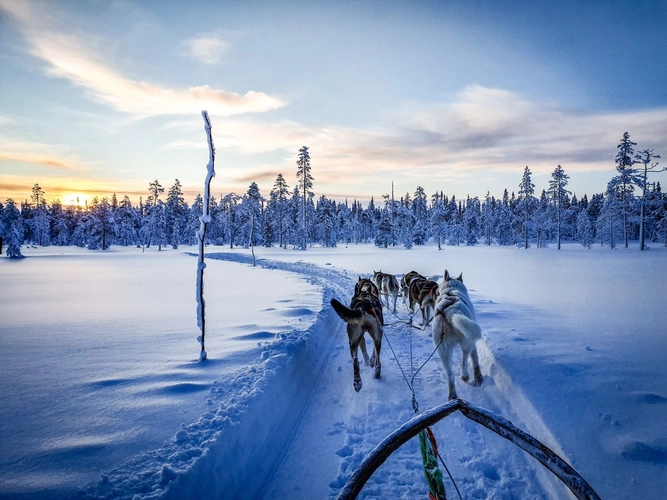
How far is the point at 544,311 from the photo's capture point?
363 inches

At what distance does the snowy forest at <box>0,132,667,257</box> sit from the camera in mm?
43125

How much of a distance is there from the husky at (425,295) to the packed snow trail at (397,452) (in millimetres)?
2255

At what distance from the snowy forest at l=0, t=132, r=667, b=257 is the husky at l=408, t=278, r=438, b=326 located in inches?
922

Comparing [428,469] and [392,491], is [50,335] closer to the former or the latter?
[392,491]

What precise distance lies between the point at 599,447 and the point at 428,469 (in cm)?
236

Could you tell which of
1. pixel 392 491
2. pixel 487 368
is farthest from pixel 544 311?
pixel 392 491

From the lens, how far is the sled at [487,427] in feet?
4.96

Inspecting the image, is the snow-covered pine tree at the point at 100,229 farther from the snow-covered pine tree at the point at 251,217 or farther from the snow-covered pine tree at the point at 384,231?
the snow-covered pine tree at the point at 384,231

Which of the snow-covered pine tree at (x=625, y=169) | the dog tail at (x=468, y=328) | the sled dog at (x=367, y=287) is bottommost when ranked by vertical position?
the sled dog at (x=367, y=287)

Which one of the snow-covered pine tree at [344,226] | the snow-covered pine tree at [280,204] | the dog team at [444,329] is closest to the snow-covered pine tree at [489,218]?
the snow-covered pine tree at [344,226]

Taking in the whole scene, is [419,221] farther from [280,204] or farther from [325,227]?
[280,204]

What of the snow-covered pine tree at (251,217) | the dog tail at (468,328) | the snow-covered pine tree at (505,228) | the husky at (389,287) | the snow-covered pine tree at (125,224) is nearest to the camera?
the dog tail at (468,328)

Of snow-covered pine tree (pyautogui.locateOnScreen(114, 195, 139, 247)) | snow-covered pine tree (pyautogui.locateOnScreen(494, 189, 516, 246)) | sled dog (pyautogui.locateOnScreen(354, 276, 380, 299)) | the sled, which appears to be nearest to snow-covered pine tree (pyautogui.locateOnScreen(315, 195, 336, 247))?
snow-covered pine tree (pyautogui.locateOnScreen(494, 189, 516, 246))

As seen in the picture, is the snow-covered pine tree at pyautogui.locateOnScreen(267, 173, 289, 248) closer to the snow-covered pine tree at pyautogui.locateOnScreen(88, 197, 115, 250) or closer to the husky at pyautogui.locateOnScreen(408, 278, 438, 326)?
the snow-covered pine tree at pyautogui.locateOnScreen(88, 197, 115, 250)
